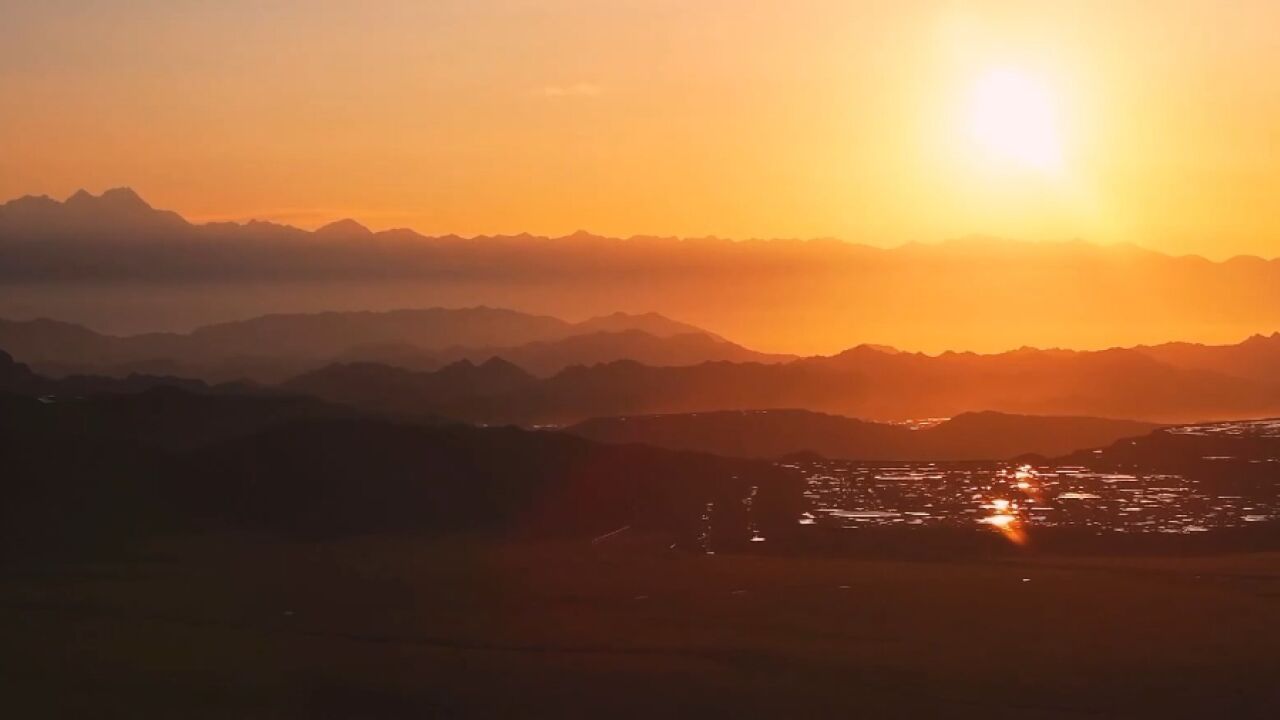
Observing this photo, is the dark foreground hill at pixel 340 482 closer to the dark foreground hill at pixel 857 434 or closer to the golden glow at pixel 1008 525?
the golden glow at pixel 1008 525

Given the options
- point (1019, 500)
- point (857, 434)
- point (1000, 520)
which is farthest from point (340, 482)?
point (857, 434)

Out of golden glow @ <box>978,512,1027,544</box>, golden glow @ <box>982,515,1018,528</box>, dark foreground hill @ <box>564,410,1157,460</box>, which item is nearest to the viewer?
golden glow @ <box>978,512,1027,544</box>

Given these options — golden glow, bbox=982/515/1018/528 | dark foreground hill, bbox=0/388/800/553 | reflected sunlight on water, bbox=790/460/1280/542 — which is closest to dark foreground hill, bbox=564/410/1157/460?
reflected sunlight on water, bbox=790/460/1280/542

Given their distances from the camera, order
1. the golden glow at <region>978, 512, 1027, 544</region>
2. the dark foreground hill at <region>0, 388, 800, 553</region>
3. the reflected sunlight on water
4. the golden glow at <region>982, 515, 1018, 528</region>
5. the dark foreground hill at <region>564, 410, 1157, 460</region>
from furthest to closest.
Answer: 1. the dark foreground hill at <region>564, 410, 1157, 460</region>
2. the reflected sunlight on water
3. the golden glow at <region>982, 515, 1018, 528</region>
4. the dark foreground hill at <region>0, 388, 800, 553</region>
5. the golden glow at <region>978, 512, 1027, 544</region>

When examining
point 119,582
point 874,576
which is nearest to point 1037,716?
point 874,576

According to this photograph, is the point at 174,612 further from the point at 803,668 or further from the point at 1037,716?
the point at 1037,716

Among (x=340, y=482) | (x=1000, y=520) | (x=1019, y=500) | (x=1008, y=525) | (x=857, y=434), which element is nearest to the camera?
(x=1008, y=525)

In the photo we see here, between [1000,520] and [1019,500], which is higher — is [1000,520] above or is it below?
below

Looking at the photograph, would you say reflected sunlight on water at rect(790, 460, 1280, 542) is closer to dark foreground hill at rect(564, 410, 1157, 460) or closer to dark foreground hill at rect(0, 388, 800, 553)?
dark foreground hill at rect(0, 388, 800, 553)

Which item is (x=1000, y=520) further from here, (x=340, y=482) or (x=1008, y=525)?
(x=340, y=482)

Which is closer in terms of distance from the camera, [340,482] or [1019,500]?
[340,482]
